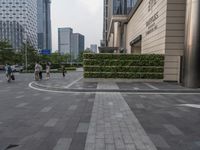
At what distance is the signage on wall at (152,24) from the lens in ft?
60.8

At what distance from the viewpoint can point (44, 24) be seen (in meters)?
131

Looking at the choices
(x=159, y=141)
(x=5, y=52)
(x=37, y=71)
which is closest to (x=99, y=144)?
(x=159, y=141)

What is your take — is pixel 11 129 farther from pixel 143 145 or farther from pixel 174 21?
pixel 174 21

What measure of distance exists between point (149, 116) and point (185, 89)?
690cm

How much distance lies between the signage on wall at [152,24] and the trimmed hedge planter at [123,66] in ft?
12.9

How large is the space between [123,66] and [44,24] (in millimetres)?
125193

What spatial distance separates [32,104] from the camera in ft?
29.5

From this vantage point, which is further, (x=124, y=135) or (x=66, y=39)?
(x=66, y=39)

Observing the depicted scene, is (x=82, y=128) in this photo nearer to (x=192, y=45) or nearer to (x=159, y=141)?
(x=159, y=141)

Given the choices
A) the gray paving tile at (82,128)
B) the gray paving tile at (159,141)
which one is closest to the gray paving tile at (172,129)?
the gray paving tile at (159,141)

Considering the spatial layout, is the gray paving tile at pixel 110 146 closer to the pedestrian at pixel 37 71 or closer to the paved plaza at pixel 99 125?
the paved plaza at pixel 99 125

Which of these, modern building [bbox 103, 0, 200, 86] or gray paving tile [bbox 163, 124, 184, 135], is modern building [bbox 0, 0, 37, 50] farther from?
gray paving tile [bbox 163, 124, 184, 135]

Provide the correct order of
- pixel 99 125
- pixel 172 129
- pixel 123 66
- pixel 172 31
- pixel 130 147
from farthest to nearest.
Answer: pixel 123 66, pixel 172 31, pixel 99 125, pixel 172 129, pixel 130 147

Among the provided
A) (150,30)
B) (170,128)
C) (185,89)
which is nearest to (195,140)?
(170,128)
